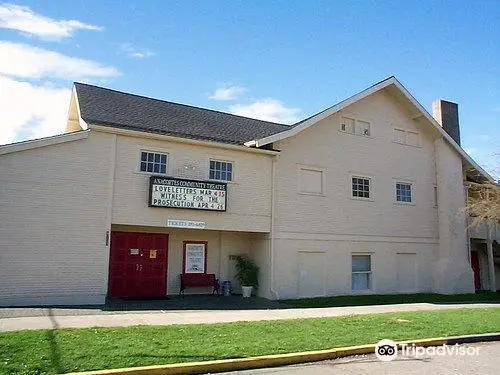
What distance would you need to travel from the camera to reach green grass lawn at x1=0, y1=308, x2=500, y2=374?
7.18 meters

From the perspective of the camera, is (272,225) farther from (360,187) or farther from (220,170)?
(360,187)

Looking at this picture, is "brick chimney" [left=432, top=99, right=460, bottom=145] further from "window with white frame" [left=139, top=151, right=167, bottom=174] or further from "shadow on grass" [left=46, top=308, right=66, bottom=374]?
"shadow on grass" [left=46, top=308, right=66, bottom=374]

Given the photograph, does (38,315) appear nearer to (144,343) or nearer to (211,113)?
(144,343)

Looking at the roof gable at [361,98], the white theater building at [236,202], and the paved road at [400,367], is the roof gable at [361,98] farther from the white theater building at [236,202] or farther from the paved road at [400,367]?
the paved road at [400,367]

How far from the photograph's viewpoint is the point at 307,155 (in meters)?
19.2

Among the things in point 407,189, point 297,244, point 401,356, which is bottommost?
point 401,356

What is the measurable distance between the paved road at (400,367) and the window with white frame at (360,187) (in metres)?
11.9

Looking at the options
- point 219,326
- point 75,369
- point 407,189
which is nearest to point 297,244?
point 407,189

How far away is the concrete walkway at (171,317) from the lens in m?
10.3

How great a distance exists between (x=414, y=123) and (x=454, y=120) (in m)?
4.81

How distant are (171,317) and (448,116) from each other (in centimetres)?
2050

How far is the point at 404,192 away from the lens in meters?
22.0

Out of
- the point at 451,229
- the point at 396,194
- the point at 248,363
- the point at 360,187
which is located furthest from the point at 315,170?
the point at 248,363
